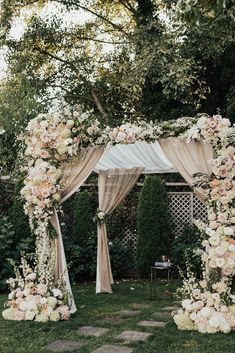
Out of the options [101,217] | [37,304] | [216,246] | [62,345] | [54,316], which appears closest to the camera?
[62,345]

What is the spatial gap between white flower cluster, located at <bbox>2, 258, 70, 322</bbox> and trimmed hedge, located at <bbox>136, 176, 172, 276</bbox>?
144 inches

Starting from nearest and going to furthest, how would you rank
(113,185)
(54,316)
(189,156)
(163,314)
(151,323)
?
(151,323) < (54,316) < (189,156) < (163,314) < (113,185)

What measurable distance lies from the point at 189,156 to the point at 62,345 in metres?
2.62

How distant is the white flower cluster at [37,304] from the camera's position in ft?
19.1

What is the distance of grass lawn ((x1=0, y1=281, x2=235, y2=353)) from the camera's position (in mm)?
4613

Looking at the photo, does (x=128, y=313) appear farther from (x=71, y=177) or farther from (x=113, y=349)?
(x=71, y=177)

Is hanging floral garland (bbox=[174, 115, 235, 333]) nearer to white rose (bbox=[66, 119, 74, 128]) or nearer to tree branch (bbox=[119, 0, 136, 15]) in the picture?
white rose (bbox=[66, 119, 74, 128])

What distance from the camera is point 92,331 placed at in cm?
529

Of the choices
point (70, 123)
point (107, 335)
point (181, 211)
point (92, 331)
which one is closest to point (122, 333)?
point (107, 335)

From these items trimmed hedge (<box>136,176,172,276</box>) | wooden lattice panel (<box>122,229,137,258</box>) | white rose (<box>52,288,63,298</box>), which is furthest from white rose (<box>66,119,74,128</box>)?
wooden lattice panel (<box>122,229,137,258</box>)

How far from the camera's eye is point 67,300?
6.04 meters

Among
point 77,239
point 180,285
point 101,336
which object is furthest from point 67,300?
point 77,239

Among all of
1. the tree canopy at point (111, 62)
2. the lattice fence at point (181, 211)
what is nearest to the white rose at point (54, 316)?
the lattice fence at point (181, 211)

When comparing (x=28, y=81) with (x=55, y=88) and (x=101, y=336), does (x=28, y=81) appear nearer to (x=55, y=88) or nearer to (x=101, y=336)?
(x=55, y=88)
